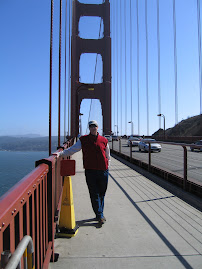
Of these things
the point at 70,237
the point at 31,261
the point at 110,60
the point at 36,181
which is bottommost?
the point at 70,237

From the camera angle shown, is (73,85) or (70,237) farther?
(73,85)

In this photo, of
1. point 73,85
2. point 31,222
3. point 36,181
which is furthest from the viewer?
point 73,85

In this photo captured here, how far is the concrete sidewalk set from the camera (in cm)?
230

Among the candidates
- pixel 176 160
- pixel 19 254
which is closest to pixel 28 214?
pixel 19 254

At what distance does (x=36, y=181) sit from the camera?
1.65m

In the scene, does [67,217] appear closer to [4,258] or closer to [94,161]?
[94,161]

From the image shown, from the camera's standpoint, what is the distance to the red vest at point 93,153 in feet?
10.4

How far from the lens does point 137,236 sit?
2.85 meters

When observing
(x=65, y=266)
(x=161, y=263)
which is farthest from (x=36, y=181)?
(x=161, y=263)

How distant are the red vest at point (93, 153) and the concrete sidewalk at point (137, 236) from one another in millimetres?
770

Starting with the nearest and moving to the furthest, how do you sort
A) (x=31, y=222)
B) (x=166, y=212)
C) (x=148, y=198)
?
(x=31, y=222) → (x=166, y=212) → (x=148, y=198)

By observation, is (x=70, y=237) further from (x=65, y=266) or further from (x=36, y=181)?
A: (x=36, y=181)

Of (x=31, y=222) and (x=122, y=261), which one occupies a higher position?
(x=31, y=222)

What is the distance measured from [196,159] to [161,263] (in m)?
2.81
